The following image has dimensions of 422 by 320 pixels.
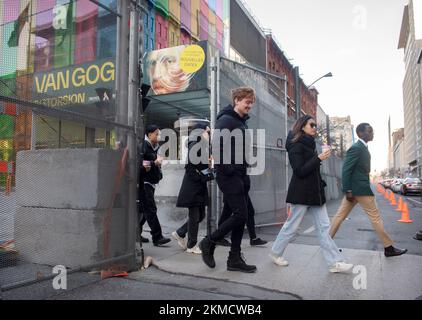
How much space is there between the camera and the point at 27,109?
340 cm

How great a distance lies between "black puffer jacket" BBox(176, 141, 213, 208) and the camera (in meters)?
5.18

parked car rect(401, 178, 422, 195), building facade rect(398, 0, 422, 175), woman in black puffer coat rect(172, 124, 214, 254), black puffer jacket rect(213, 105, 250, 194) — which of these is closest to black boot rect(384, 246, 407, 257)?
black puffer jacket rect(213, 105, 250, 194)

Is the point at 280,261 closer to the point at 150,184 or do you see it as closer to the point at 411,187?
the point at 150,184

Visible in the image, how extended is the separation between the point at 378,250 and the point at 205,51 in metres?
12.3

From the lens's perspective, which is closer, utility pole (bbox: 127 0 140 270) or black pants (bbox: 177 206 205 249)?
utility pole (bbox: 127 0 140 270)

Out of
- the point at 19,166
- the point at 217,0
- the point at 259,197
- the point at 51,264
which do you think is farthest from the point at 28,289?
the point at 217,0

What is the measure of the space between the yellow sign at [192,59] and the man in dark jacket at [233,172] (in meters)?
11.9

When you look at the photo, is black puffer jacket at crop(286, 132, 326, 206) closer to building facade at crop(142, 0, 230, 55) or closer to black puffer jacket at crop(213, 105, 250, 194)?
black puffer jacket at crop(213, 105, 250, 194)

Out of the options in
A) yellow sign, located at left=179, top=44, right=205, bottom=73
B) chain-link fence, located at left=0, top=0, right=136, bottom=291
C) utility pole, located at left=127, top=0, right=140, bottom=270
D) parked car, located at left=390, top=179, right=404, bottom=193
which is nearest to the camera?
chain-link fence, located at left=0, top=0, right=136, bottom=291

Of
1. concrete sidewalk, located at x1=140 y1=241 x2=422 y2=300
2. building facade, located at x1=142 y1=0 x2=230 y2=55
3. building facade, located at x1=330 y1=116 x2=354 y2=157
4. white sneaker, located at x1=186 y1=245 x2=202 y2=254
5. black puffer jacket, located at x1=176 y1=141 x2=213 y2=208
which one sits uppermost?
building facade, located at x1=142 y1=0 x2=230 y2=55

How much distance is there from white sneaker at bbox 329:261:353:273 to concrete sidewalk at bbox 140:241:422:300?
0.22ft
